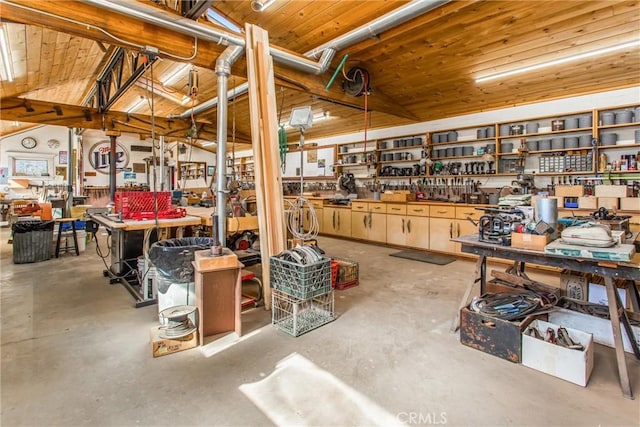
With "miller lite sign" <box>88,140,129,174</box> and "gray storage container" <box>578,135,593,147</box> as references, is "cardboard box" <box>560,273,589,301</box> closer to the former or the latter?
"gray storage container" <box>578,135,593,147</box>

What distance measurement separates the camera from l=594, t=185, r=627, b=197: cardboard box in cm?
354

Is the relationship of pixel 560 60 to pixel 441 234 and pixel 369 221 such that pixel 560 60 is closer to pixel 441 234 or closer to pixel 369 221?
pixel 441 234

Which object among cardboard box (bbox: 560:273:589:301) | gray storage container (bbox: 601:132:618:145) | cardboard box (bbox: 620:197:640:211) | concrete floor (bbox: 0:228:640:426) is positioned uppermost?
gray storage container (bbox: 601:132:618:145)

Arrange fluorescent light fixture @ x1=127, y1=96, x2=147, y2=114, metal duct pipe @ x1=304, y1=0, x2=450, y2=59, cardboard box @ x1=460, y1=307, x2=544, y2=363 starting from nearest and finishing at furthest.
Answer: cardboard box @ x1=460, y1=307, x2=544, y2=363 < metal duct pipe @ x1=304, y1=0, x2=450, y2=59 < fluorescent light fixture @ x1=127, y1=96, x2=147, y2=114

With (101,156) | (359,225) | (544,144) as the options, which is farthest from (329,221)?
(101,156)

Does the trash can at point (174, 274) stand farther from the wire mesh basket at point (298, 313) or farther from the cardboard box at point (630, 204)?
the cardboard box at point (630, 204)

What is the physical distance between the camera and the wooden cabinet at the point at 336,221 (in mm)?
6832

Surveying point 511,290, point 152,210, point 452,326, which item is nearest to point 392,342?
point 452,326

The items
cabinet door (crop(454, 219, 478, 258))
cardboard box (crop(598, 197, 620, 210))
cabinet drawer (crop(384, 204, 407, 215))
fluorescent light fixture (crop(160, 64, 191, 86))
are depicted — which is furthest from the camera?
cabinet drawer (crop(384, 204, 407, 215))

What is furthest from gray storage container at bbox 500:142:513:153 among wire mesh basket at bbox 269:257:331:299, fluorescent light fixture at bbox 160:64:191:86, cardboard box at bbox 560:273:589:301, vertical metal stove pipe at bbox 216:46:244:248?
fluorescent light fixture at bbox 160:64:191:86

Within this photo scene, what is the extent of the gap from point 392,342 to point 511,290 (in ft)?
4.08

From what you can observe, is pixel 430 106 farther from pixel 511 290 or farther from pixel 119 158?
pixel 119 158

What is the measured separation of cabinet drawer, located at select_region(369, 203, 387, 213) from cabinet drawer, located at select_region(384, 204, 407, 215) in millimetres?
92

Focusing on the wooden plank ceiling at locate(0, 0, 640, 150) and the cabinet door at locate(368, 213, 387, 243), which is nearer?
the wooden plank ceiling at locate(0, 0, 640, 150)
